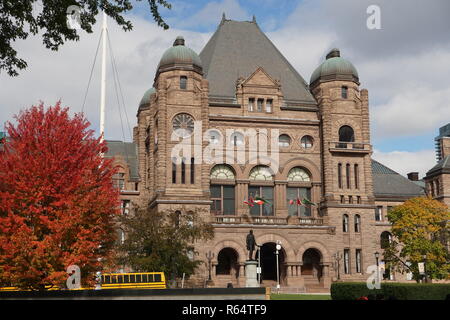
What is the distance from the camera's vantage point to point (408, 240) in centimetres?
5572

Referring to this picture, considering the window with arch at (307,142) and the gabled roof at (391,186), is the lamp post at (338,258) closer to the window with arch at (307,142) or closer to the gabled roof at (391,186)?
the window with arch at (307,142)

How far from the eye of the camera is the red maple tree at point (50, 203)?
1086 inches

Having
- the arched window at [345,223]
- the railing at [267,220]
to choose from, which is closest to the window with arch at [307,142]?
the arched window at [345,223]

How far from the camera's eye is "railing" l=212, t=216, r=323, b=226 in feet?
191

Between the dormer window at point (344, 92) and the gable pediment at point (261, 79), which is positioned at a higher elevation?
the gable pediment at point (261, 79)

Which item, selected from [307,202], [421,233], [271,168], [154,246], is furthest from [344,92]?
[154,246]

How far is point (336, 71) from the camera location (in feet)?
213

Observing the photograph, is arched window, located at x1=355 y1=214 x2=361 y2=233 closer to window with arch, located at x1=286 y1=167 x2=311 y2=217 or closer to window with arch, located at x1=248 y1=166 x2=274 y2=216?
window with arch, located at x1=286 y1=167 x2=311 y2=217

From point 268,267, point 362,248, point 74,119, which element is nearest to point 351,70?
point 362,248

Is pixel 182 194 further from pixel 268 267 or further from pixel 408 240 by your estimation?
pixel 408 240

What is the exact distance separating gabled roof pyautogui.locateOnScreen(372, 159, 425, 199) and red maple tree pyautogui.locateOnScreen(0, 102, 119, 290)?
50.9 m

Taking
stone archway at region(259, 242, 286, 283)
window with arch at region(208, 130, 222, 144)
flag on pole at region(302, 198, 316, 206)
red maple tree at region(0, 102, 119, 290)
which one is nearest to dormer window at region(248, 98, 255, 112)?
window with arch at region(208, 130, 222, 144)

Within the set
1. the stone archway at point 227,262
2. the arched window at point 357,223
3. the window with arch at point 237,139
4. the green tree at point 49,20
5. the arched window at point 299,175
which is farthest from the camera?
the arched window at point 299,175

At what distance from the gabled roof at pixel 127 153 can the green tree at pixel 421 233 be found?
108 ft
